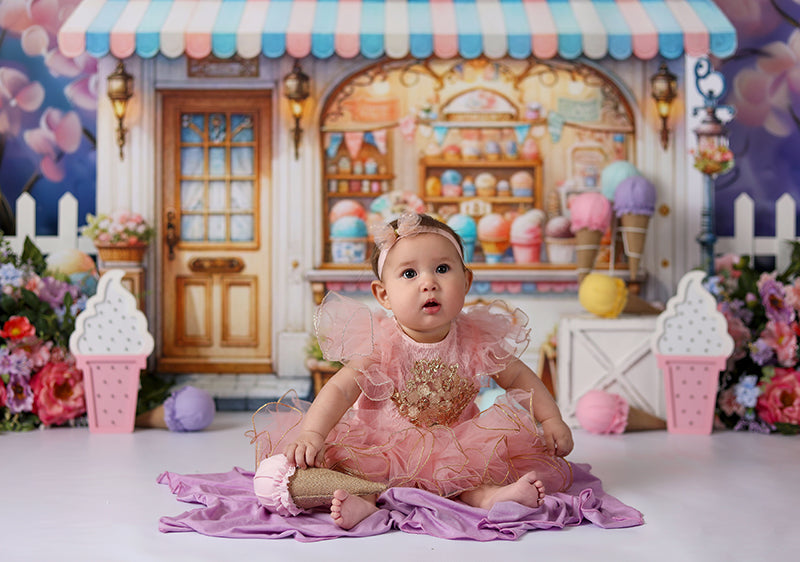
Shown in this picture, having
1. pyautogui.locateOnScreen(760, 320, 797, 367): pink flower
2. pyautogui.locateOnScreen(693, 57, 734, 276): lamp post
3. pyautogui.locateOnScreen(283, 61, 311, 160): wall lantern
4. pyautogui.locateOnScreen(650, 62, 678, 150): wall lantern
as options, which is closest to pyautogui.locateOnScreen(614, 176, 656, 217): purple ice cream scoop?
pyautogui.locateOnScreen(693, 57, 734, 276): lamp post

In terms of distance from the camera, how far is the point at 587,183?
6082mm

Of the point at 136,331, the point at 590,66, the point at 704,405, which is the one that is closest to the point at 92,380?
the point at 136,331

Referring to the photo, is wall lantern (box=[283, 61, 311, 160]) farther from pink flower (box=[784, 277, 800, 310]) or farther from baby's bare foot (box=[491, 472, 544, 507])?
baby's bare foot (box=[491, 472, 544, 507])

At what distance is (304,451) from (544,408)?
93cm

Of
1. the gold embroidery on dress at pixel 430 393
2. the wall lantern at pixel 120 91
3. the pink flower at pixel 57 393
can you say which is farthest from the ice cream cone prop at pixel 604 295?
the wall lantern at pixel 120 91

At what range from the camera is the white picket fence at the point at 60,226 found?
615cm

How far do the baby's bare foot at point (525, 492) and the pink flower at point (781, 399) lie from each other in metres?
2.50

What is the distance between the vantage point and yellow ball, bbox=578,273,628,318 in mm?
4883

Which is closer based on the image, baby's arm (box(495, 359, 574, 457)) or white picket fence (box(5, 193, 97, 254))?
baby's arm (box(495, 359, 574, 457))

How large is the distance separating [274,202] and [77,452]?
2583mm

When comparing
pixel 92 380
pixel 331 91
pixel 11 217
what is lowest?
pixel 92 380

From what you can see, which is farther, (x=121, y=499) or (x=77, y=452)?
(x=77, y=452)

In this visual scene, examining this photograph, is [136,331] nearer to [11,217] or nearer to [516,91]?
[11,217]

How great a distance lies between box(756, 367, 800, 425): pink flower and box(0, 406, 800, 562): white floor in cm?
20
